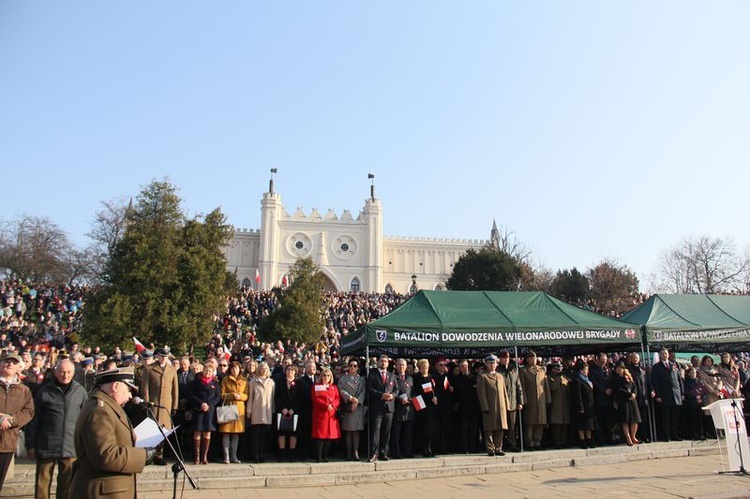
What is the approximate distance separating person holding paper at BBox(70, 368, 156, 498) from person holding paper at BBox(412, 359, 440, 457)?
22.5ft

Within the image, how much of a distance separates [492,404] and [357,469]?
8.87 feet

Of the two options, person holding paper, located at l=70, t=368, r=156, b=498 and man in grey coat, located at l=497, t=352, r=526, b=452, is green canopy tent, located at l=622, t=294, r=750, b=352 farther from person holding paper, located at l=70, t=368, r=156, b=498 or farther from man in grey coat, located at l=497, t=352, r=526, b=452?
person holding paper, located at l=70, t=368, r=156, b=498

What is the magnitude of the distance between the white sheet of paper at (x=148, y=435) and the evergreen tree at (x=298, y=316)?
24845 mm

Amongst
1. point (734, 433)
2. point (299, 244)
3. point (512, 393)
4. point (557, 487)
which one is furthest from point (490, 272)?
point (557, 487)

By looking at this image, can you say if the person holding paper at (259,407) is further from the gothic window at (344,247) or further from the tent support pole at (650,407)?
the gothic window at (344,247)

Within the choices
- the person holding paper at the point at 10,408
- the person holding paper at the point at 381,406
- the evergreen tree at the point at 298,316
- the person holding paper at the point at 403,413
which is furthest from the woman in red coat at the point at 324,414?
the evergreen tree at the point at 298,316

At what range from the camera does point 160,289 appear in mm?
22453

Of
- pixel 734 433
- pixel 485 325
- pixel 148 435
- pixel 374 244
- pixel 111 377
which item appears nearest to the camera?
pixel 111 377

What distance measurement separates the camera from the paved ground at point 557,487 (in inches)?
297

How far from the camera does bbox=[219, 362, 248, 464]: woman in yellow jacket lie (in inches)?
372

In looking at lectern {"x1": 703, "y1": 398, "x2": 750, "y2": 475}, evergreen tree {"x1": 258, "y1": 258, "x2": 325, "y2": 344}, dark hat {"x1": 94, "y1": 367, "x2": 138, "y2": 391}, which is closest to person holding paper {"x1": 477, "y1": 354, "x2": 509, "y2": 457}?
lectern {"x1": 703, "y1": 398, "x2": 750, "y2": 475}

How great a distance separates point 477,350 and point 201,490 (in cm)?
756

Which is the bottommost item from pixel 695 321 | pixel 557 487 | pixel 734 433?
pixel 557 487

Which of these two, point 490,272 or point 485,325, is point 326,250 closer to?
point 490,272
